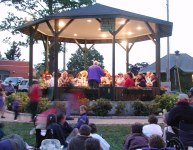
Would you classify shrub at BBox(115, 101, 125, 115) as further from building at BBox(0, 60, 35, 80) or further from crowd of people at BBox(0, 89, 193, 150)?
building at BBox(0, 60, 35, 80)

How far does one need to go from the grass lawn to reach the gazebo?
5228 millimetres

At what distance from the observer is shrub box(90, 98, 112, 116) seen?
16359 mm

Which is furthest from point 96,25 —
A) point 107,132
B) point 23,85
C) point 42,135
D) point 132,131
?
point 23,85

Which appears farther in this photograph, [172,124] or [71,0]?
[71,0]

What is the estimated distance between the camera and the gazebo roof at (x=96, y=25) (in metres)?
18.1

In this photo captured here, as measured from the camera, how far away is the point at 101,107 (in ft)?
53.8

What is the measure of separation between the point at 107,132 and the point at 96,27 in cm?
1163

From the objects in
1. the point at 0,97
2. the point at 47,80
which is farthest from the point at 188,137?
the point at 47,80

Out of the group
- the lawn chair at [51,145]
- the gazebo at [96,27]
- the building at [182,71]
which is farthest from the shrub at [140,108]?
the building at [182,71]

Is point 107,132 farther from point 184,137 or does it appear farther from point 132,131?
point 132,131

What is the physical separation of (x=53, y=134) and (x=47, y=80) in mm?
13366

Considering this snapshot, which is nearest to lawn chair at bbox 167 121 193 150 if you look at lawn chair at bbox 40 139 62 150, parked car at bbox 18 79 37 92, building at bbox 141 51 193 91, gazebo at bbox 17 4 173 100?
lawn chair at bbox 40 139 62 150

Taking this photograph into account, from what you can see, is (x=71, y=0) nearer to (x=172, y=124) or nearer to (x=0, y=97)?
(x=0, y=97)

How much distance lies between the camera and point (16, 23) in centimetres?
4038
